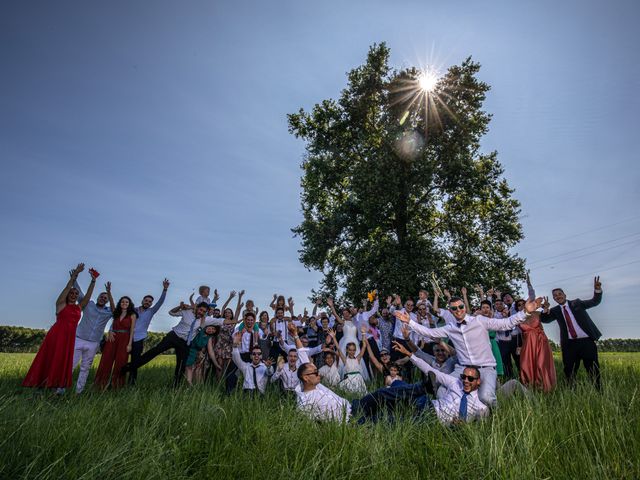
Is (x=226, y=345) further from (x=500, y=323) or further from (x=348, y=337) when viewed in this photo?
(x=500, y=323)

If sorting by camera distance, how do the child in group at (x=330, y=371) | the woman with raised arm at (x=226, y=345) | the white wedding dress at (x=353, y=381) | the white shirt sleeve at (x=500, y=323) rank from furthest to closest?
the woman with raised arm at (x=226, y=345), the child in group at (x=330, y=371), the white wedding dress at (x=353, y=381), the white shirt sleeve at (x=500, y=323)

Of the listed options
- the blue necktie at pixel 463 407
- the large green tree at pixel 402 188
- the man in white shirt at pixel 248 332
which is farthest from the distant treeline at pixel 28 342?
the blue necktie at pixel 463 407

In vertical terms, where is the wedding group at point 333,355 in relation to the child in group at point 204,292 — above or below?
below

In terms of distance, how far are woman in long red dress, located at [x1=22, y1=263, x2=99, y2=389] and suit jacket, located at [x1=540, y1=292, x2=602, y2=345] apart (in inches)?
400

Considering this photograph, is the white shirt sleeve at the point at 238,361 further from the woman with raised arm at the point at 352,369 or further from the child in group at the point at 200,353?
the woman with raised arm at the point at 352,369

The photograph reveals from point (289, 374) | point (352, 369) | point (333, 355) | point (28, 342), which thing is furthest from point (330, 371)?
point (28, 342)

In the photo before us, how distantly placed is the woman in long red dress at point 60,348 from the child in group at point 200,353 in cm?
238

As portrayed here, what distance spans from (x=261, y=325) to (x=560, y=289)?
26.3ft

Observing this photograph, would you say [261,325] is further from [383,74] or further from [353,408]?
[383,74]

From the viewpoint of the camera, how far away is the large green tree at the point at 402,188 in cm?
1983

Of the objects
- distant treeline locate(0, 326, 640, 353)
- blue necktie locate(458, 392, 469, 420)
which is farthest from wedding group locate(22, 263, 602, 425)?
distant treeline locate(0, 326, 640, 353)

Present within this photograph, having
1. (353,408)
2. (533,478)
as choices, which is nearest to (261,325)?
(353,408)

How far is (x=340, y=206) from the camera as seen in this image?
21.6 metres

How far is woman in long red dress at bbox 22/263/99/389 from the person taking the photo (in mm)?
7117
